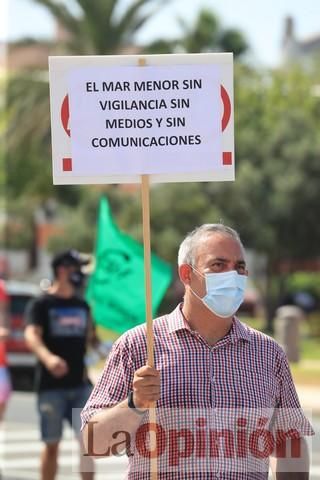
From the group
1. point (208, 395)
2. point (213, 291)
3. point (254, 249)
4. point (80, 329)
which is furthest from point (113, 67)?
point (254, 249)

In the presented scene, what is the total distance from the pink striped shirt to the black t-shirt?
4121 mm

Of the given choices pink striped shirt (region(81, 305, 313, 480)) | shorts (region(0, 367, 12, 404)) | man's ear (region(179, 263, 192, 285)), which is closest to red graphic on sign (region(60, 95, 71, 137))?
man's ear (region(179, 263, 192, 285))

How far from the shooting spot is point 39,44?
36906mm

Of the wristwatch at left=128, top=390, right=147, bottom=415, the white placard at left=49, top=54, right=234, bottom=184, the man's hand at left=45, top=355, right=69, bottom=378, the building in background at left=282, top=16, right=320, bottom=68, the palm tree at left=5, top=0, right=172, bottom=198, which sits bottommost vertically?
the man's hand at left=45, top=355, right=69, bottom=378

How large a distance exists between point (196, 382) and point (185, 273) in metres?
0.48

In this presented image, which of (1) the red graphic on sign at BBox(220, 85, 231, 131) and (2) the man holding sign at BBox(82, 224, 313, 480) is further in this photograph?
(1) the red graphic on sign at BBox(220, 85, 231, 131)

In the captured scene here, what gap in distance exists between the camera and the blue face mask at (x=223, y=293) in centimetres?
454

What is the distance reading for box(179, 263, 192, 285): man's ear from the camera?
185 inches

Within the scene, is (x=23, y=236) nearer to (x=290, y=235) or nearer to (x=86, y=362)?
(x=290, y=235)

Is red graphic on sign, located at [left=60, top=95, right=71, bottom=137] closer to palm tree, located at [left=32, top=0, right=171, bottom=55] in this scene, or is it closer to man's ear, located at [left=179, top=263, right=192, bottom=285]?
man's ear, located at [left=179, top=263, right=192, bottom=285]

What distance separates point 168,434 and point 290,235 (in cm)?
3184

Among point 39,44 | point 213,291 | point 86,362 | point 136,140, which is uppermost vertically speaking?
point 39,44

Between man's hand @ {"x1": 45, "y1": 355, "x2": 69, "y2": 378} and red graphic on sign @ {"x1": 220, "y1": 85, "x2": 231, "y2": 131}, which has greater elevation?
red graphic on sign @ {"x1": 220, "y1": 85, "x2": 231, "y2": 131}

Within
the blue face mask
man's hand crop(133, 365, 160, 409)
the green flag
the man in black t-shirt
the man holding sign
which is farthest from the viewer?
the green flag
